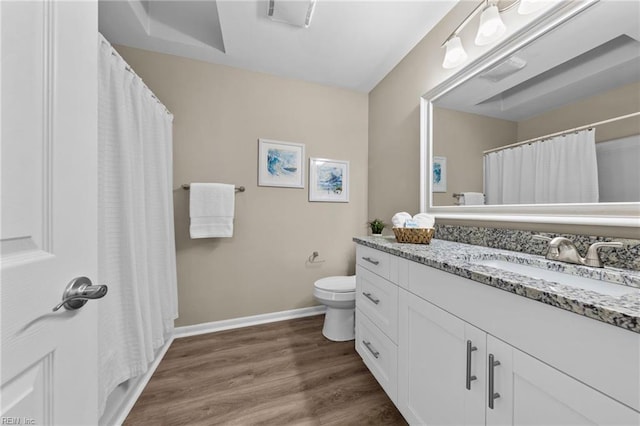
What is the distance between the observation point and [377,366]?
50.9 inches

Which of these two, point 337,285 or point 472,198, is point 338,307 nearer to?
point 337,285

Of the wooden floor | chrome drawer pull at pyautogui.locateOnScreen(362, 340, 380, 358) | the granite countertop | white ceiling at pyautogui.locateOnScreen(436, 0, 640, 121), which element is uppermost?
white ceiling at pyautogui.locateOnScreen(436, 0, 640, 121)

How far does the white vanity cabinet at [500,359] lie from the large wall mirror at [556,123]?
2.04ft

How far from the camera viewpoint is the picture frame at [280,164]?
210 centimetres

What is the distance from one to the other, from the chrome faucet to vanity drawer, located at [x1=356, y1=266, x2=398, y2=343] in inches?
25.0

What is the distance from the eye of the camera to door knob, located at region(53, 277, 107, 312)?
477 mm

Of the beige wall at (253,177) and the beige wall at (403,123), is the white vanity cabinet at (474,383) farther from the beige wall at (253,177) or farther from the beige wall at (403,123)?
the beige wall at (253,177)

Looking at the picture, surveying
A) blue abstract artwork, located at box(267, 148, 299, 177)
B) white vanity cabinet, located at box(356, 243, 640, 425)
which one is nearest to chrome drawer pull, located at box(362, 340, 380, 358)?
white vanity cabinet, located at box(356, 243, 640, 425)

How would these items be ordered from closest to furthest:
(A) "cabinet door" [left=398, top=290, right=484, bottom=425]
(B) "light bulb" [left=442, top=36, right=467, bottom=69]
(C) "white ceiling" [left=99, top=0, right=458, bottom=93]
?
(A) "cabinet door" [left=398, top=290, right=484, bottom=425] < (B) "light bulb" [left=442, top=36, right=467, bottom=69] < (C) "white ceiling" [left=99, top=0, right=458, bottom=93]

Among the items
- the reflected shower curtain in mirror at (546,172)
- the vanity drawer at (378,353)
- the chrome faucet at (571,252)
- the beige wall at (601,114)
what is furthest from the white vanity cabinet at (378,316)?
the beige wall at (601,114)

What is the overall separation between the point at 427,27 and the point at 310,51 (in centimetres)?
87

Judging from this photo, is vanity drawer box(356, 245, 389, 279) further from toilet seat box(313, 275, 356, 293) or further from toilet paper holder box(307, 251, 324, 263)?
toilet paper holder box(307, 251, 324, 263)

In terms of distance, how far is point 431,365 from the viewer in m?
0.92

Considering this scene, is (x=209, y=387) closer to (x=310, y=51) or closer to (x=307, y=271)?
(x=307, y=271)
